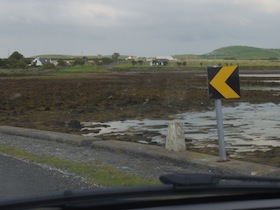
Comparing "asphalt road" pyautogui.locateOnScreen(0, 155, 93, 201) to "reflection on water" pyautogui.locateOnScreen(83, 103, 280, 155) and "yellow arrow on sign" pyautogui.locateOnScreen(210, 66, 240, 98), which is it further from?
"reflection on water" pyautogui.locateOnScreen(83, 103, 280, 155)

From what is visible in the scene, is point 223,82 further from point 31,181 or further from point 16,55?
point 16,55

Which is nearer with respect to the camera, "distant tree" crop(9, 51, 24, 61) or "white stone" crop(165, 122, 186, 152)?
"white stone" crop(165, 122, 186, 152)

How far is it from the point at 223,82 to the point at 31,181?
4.01m

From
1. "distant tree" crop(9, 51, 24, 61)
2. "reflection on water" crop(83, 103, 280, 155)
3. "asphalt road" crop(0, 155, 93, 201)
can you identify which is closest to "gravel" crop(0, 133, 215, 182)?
"asphalt road" crop(0, 155, 93, 201)

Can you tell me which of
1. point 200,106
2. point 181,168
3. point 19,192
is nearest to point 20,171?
point 19,192

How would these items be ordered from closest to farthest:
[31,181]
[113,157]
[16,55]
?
[31,181] → [113,157] → [16,55]

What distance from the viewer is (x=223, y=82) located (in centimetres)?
927

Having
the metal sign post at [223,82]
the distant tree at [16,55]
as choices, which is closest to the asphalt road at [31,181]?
the metal sign post at [223,82]

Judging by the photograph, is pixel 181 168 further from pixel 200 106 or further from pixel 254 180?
pixel 200 106

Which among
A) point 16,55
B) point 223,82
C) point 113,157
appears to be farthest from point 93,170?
point 16,55

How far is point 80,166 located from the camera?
1013cm

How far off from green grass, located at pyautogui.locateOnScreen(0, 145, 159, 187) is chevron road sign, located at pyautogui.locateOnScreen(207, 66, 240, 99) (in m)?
2.15

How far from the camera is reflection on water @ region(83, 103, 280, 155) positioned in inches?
599

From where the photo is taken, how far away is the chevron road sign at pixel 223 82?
9242mm
